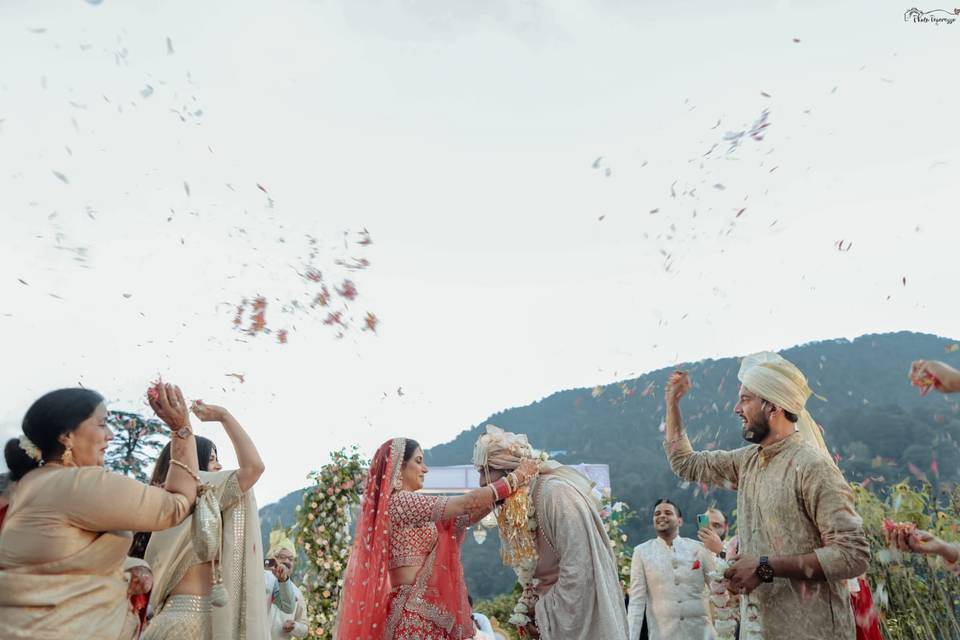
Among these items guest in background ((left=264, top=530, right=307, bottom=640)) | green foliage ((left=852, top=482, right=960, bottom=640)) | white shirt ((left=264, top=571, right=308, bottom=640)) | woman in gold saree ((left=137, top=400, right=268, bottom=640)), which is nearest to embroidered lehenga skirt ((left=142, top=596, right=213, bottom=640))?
woman in gold saree ((left=137, top=400, right=268, bottom=640))

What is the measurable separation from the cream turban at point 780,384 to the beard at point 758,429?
10cm

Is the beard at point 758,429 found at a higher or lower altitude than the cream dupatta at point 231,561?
higher

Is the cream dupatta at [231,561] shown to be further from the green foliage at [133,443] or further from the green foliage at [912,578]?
the green foliage at [912,578]

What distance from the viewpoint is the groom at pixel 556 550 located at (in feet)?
14.0

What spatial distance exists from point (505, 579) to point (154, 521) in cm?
2158

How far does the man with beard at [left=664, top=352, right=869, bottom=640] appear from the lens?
11.8 feet

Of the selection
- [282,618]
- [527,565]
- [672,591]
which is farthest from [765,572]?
[282,618]

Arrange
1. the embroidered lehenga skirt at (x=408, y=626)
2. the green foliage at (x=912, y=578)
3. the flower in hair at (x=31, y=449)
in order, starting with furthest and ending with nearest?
the green foliage at (x=912, y=578)
the embroidered lehenga skirt at (x=408, y=626)
the flower in hair at (x=31, y=449)

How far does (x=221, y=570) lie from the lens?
4.25 metres

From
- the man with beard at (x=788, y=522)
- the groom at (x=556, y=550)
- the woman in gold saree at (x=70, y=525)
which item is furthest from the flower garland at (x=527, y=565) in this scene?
the woman in gold saree at (x=70, y=525)

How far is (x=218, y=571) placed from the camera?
4023mm

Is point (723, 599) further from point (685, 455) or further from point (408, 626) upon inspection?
point (408, 626)

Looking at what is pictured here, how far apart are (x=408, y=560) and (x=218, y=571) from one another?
1268mm

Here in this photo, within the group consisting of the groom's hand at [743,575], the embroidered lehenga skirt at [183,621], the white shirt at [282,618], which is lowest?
the white shirt at [282,618]
